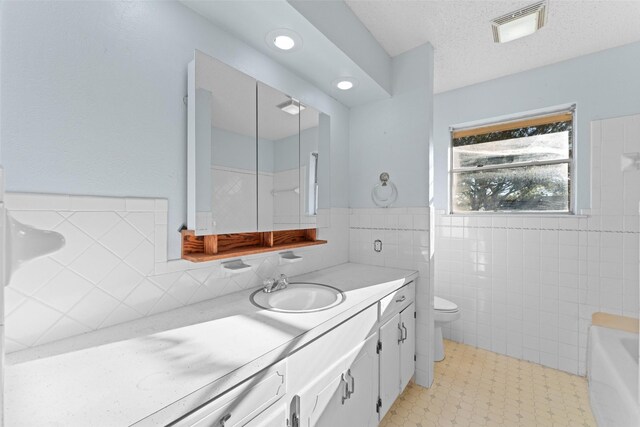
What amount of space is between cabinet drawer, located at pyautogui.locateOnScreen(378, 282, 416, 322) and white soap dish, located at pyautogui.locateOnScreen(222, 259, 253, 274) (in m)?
0.72

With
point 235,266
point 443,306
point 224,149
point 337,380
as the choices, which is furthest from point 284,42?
point 443,306

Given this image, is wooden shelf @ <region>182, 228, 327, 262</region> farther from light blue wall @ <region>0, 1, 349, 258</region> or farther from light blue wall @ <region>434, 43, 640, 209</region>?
light blue wall @ <region>434, 43, 640, 209</region>

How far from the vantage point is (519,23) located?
1.73 m

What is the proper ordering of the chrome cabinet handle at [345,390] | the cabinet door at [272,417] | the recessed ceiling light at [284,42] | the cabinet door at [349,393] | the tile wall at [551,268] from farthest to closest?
the tile wall at [551,268]
the recessed ceiling light at [284,42]
the chrome cabinet handle at [345,390]
the cabinet door at [349,393]
the cabinet door at [272,417]

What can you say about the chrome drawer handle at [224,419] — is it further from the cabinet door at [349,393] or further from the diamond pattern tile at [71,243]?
the diamond pattern tile at [71,243]

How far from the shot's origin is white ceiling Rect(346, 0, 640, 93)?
162 centimetres

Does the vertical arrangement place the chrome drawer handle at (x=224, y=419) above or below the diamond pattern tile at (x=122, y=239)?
below

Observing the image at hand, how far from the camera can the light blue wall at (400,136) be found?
6.36 ft

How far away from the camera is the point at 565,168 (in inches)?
87.0

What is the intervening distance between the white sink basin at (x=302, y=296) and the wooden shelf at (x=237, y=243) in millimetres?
230

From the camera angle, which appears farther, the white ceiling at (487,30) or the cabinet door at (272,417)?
the white ceiling at (487,30)

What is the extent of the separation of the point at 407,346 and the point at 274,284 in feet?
3.33

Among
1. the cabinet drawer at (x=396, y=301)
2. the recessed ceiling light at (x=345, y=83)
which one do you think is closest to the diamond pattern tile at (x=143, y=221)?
the cabinet drawer at (x=396, y=301)

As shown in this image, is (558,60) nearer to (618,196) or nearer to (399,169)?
(618,196)
